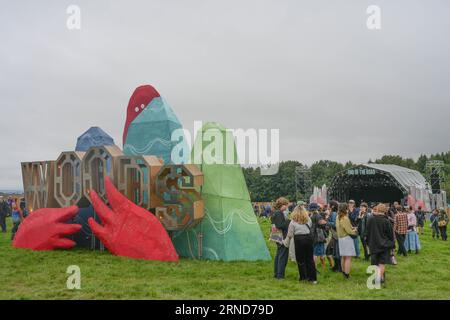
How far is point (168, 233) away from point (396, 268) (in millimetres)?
6266

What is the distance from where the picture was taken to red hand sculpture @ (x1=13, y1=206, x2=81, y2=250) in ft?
42.1

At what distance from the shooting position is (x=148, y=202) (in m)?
12.1

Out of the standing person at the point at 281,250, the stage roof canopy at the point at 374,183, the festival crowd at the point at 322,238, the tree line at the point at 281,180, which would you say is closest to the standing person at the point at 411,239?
the festival crowd at the point at 322,238

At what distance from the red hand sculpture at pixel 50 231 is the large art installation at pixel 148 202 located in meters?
0.03

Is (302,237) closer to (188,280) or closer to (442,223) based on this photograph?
(188,280)

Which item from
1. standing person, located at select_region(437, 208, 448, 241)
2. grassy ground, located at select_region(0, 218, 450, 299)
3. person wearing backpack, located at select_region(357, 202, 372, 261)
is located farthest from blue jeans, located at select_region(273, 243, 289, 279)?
standing person, located at select_region(437, 208, 448, 241)

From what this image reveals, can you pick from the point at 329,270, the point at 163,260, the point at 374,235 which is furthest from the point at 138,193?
the point at 374,235

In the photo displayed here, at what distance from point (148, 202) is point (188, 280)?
11.3 ft

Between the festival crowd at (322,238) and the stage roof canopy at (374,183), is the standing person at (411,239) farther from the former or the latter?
the stage roof canopy at (374,183)

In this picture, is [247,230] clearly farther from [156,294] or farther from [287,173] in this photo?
[287,173]

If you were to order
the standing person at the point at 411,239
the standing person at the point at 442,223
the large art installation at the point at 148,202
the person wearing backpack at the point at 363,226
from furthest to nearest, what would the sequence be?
the standing person at the point at 442,223
the standing person at the point at 411,239
the person wearing backpack at the point at 363,226
the large art installation at the point at 148,202

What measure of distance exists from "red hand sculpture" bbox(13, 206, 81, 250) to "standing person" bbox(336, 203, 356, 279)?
7502 millimetres

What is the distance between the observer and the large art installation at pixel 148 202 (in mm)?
11742
